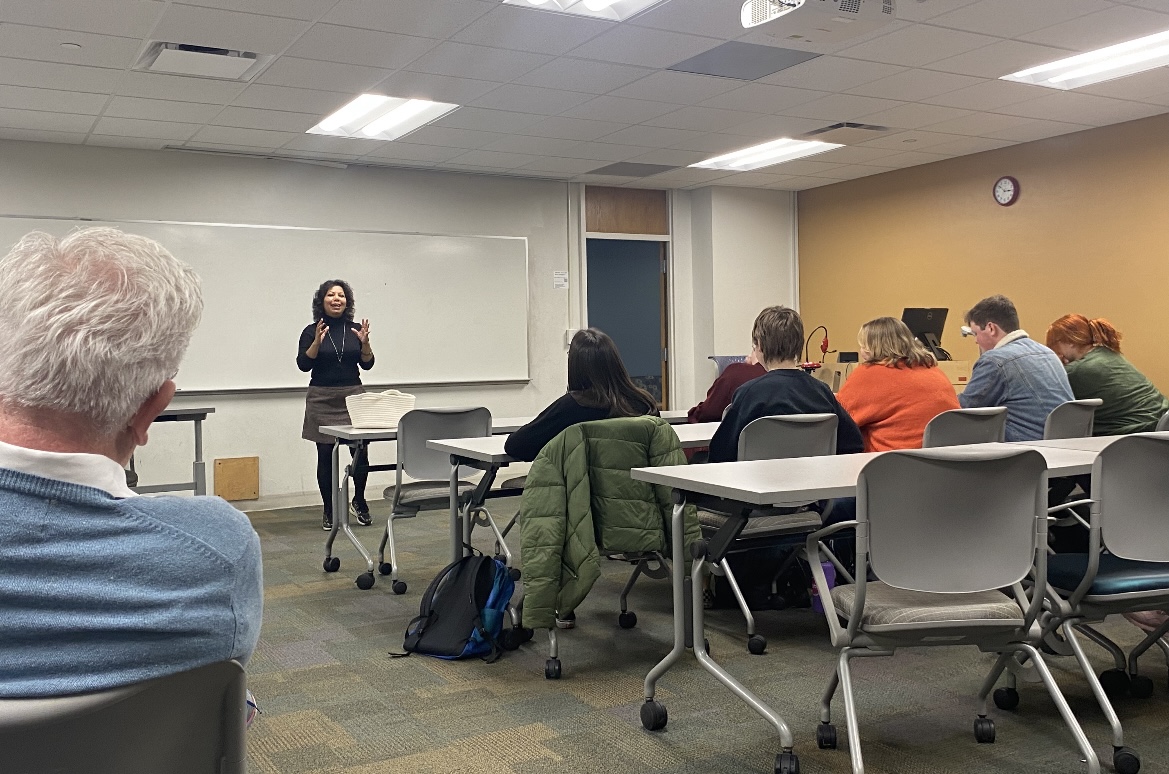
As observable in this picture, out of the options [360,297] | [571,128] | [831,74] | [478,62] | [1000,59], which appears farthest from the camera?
[360,297]

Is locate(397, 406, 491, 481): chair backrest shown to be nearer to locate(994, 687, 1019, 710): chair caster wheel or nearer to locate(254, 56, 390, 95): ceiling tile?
locate(254, 56, 390, 95): ceiling tile

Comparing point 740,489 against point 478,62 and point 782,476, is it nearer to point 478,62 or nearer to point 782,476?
point 782,476

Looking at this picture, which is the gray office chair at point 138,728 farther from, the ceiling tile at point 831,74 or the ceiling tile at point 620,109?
the ceiling tile at point 620,109

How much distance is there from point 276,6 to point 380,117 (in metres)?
2.24

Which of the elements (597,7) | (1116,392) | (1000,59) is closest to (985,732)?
(1116,392)

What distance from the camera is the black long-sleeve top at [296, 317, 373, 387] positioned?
6047mm

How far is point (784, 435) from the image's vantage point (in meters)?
3.44

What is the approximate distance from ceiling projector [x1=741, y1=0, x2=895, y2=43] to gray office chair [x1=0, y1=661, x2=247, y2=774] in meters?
3.16

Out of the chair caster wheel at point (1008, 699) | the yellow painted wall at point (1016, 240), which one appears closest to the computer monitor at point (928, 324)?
the yellow painted wall at point (1016, 240)

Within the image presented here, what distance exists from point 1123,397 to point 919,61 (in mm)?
1916

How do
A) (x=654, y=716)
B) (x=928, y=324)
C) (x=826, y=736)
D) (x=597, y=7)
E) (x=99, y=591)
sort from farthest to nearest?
(x=928, y=324) < (x=597, y=7) < (x=654, y=716) < (x=826, y=736) < (x=99, y=591)

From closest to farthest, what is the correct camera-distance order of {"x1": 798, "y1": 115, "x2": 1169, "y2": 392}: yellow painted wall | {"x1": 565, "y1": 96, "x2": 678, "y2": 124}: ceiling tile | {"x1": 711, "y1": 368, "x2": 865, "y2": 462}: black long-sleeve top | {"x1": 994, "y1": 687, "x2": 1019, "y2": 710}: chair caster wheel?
1. {"x1": 994, "y1": 687, "x2": 1019, "y2": 710}: chair caster wheel
2. {"x1": 711, "y1": 368, "x2": 865, "y2": 462}: black long-sleeve top
3. {"x1": 565, "y1": 96, "x2": 678, "y2": 124}: ceiling tile
4. {"x1": 798, "y1": 115, "x2": 1169, "y2": 392}: yellow painted wall

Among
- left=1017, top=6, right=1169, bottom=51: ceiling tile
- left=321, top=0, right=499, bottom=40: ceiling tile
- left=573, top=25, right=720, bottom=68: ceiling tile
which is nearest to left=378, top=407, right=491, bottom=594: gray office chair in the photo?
left=321, top=0, right=499, bottom=40: ceiling tile

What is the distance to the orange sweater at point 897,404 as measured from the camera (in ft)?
12.8
